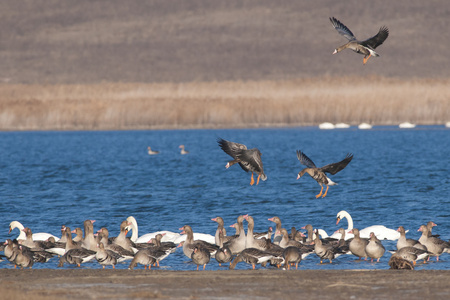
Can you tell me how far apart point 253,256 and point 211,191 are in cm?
1910

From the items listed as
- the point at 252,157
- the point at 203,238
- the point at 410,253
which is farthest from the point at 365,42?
the point at 203,238

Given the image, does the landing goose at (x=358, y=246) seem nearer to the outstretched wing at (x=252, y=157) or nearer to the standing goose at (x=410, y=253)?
the standing goose at (x=410, y=253)

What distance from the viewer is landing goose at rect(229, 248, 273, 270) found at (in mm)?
16891

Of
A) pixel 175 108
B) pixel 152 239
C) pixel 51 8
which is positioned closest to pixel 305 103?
pixel 175 108

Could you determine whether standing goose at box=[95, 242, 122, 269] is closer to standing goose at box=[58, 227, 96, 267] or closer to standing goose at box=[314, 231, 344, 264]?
standing goose at box=[58, 227, 96, 267]

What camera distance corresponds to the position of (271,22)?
15125 cm

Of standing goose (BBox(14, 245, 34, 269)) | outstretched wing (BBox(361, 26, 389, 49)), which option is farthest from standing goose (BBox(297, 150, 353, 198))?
standing goose (BBox(14, 245, 34, 269))

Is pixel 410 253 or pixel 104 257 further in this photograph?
pixel 104 257

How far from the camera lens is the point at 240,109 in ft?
256

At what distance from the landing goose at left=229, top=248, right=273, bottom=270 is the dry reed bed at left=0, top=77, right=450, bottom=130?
5782 cm

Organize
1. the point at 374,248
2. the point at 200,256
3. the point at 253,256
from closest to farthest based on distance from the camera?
the point at 253,256, the point at 200,256, the point at 374,248

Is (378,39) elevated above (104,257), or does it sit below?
above

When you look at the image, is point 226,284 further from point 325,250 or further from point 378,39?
point 378,39

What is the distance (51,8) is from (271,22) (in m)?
42.6
